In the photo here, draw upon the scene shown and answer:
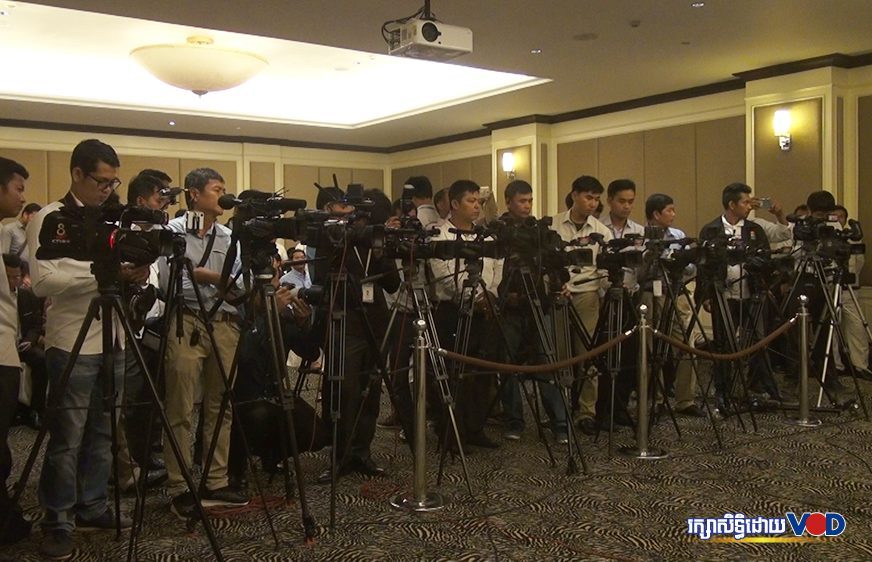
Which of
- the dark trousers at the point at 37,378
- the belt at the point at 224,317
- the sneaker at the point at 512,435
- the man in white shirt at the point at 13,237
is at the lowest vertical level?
the sneaker at the point at 512,435

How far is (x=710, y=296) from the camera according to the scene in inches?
194

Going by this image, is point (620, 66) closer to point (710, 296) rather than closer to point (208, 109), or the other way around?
point (710, 296)

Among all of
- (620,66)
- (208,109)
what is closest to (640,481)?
(620,66)

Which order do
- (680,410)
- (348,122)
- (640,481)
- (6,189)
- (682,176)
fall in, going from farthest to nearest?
1. (348,122)
2. (682,176)
3. (680,410)
4. (640,481)
5. (6,189)

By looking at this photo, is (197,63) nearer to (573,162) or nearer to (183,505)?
(573,162)

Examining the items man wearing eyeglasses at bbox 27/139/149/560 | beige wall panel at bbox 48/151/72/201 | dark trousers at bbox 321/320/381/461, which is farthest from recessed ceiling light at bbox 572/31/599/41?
beige wall panel at bbox 48/151/72/201

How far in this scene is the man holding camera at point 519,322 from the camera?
4047mm

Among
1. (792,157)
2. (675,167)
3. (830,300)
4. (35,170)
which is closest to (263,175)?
(35,170)

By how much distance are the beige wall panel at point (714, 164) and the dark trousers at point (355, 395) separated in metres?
5.77

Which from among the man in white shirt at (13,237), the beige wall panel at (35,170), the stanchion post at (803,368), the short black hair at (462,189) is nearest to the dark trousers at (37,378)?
the man in white shirt at (13,237)

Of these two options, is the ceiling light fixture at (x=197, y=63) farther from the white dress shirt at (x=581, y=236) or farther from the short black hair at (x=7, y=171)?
the short black hair at (x=7, y=171)

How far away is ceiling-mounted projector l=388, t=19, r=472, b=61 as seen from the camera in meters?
4.87

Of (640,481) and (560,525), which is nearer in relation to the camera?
(560,525)

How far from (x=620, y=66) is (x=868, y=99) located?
2205 millimetres
